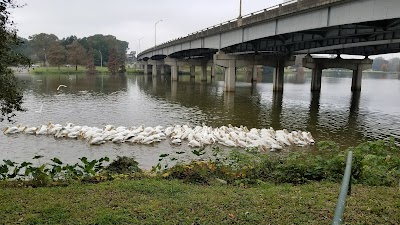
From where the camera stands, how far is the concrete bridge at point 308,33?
20.7 meters

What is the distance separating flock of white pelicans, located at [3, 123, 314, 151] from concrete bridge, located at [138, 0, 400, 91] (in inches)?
342

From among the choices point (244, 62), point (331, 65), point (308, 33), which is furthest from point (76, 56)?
point (308, 33)

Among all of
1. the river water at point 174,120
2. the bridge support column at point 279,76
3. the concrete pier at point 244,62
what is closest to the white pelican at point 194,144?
the river water at point 174,120

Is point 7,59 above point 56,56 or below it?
below

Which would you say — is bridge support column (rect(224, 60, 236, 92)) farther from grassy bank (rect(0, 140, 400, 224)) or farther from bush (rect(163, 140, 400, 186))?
bush (rect(163, 140, 400, 186))

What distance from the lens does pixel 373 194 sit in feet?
24.1

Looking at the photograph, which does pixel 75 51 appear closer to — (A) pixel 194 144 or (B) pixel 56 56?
(B) pixel 56 56

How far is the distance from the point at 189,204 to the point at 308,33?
26.9 metres

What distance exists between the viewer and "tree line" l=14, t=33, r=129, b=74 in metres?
103

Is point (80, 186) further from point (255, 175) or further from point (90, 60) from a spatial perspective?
point (90, 60)

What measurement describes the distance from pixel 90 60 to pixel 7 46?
10536 centimetres

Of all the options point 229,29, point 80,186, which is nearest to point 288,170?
point 80,186

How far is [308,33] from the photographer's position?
98.8 ft

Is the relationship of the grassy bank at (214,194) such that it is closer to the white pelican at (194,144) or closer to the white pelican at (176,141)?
the white pelican at (194,144)
